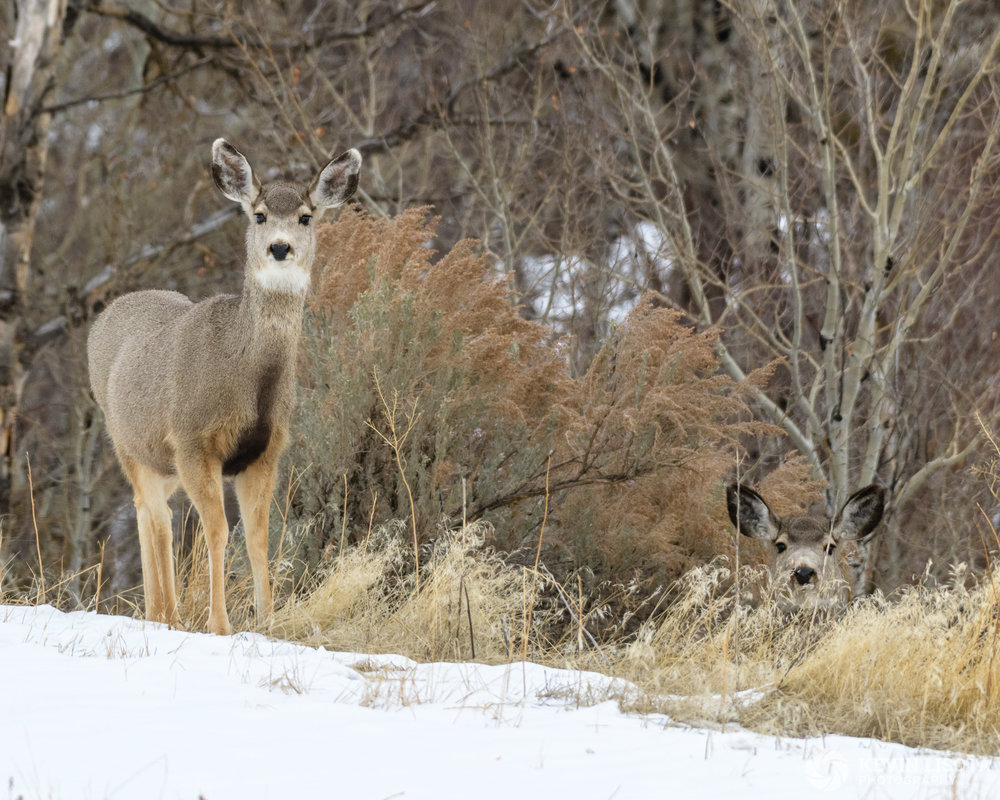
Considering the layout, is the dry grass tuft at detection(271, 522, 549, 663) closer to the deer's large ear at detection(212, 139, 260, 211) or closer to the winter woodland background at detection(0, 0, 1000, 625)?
the winter woodland background at detection(0, 0, 1000, 625)

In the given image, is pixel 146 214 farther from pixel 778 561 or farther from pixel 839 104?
pixel 778 561

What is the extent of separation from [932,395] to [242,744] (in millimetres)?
8804

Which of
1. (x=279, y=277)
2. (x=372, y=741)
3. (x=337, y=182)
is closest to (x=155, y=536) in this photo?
(x=279, y=277)

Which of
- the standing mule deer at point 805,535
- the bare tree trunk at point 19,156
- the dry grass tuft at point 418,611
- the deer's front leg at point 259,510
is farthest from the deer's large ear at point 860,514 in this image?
the bare tree trunk at point 19,156

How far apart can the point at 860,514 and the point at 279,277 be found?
138 inches

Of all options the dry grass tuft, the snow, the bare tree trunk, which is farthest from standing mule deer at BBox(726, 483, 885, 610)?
the bare tree trunk

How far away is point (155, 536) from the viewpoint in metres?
7.20

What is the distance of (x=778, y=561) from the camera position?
7.38m

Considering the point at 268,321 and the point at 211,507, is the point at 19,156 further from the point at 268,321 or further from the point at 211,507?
the point at 211,507

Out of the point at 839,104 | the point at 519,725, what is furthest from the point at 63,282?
the point at 519,725

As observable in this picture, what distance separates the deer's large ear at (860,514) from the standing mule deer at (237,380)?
10.3ft

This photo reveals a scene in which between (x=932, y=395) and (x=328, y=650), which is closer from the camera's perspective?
(x=328, y=650)

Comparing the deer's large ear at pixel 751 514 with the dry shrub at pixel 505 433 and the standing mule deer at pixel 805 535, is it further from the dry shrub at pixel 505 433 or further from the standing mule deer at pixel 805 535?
the dry shrub at pixel 505 433

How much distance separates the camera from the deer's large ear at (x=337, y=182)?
670 centimetres
